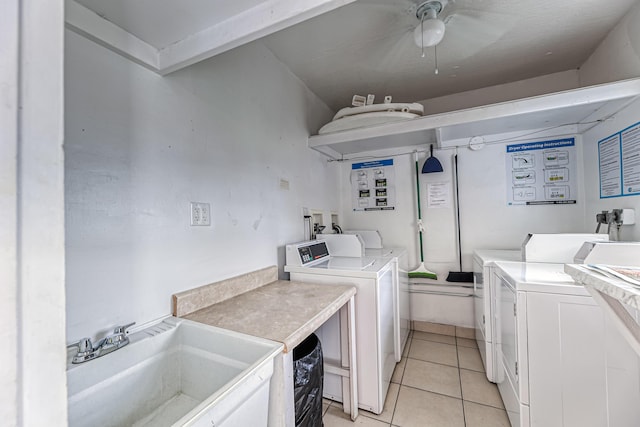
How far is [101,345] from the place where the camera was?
92 cm

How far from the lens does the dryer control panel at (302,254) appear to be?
1879 millimetres

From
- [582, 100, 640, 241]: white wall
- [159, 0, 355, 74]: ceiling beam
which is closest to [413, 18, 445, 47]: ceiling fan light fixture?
[159, 0, 355, 74]: ceiling beam

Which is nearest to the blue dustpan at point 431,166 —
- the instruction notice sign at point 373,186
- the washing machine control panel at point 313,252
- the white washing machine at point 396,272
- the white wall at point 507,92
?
the instruction notice sign at point 373,186

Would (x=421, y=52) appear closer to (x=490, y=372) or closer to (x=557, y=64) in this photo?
(x=557, y=64)

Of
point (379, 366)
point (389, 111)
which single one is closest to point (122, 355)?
point (379, 366)

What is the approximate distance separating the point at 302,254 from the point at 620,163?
7.41 feet

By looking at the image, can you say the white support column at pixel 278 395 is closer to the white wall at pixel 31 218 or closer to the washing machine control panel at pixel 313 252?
the white wall at pixel 31 218

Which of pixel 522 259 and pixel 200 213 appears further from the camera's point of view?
pixel 522 259

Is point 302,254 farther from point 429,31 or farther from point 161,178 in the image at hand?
point 429,31

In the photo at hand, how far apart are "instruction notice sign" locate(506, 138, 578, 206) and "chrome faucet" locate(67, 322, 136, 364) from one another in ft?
10.1

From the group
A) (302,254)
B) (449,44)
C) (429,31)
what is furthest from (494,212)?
(302,254)

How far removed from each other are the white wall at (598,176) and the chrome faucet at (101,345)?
8.97 feet

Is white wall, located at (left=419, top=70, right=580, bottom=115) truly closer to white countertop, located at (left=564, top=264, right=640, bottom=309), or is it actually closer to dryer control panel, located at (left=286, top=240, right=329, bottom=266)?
dryer control panel, located at (left=286, top=240, right=329, bottom=266)

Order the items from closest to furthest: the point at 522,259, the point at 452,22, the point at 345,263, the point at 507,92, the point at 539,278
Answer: the point at 539,278 → the point at 452,22 → the point at 522,259 → the point at 345,263 → the point at 507,92
